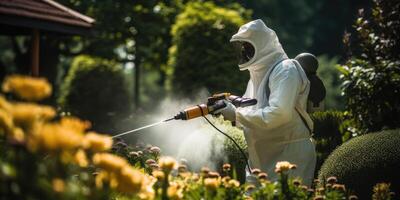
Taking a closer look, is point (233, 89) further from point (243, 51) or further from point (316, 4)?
point (316, 4)

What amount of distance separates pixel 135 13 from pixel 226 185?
14297 millimetres

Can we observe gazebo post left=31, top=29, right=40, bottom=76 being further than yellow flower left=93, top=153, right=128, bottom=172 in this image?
Yes

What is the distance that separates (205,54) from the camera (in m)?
12.3

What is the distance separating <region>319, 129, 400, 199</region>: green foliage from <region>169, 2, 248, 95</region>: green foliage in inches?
245

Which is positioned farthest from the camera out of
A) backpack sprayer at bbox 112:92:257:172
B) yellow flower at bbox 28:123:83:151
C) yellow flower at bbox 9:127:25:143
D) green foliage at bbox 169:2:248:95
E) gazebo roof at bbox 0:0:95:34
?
green foliage at bbox 169:2:248:95

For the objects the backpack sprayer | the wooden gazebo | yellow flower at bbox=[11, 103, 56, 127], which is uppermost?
the wooden gazebo

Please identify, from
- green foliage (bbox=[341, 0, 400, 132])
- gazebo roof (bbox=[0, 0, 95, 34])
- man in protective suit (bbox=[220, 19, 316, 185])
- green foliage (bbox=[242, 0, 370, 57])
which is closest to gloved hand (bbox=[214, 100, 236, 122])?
man in protective suit (bbox=[220, 19, 316, 185])

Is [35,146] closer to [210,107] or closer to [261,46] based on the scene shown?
[210,107]

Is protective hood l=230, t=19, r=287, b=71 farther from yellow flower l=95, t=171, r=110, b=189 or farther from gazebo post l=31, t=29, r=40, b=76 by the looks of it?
gazebo post l=31, t=29, r=40, b=76

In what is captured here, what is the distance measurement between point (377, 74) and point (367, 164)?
1918 mm

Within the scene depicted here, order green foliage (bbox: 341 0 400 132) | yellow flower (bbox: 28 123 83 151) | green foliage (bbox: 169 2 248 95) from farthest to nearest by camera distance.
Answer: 1. green foliage (bbox: 169 2 248 95)
2. green foliage (bbox: 341 0 400 132)
3. yellow flower (bbox: 28 123 83 151)

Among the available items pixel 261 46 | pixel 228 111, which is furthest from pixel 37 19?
pixel 228 111

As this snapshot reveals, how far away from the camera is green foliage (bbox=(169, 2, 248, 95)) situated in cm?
1172

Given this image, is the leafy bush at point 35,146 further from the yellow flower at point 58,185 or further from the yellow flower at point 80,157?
the yellow flower at point 80,157
